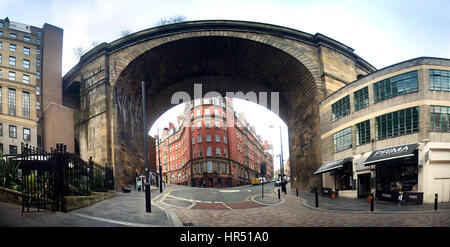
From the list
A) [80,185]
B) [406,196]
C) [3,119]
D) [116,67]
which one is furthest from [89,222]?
[116,67]

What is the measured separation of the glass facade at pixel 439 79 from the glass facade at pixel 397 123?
2337 mm

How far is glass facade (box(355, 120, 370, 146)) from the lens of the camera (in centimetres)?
1610

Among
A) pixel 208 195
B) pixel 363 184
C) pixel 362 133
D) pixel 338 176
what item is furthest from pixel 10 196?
pixel 338 176

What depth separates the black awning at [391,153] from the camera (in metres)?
11.4

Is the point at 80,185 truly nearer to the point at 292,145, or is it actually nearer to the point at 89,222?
the point at 89,222

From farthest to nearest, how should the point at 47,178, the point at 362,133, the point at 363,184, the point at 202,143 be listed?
the point at 363,184, the point at 362,133, the point at 202,143, the point at 47,178

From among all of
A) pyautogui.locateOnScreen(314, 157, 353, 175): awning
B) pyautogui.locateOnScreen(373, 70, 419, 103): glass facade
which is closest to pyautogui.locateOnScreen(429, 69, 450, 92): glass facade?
pyautogui.locateOnScreen(373, 70, 419, 103): glass facade

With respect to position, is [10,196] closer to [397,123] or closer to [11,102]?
[11,102]

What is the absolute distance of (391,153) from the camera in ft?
43.0

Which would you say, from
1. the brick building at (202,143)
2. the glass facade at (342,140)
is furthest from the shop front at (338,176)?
the brick building at (202,143)

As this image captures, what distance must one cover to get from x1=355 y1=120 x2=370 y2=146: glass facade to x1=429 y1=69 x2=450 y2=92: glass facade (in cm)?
747

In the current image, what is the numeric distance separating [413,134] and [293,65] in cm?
1300

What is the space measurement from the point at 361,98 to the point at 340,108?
2.65 meters

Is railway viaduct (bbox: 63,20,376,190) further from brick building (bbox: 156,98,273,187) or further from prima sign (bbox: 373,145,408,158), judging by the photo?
brick building (bbox: 156,98,273,187)
